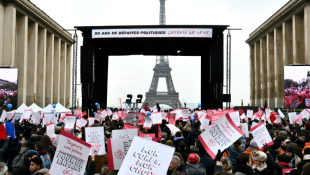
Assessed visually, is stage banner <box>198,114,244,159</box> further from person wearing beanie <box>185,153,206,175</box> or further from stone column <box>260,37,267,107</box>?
stone column <box>260,37,267,107</box>

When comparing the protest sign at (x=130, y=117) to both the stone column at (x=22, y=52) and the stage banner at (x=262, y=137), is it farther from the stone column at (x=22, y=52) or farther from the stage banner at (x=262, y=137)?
the stone column at (x=22, y=52)

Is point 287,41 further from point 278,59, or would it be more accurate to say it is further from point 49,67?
point 49,67

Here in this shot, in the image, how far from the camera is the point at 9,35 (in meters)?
38.2

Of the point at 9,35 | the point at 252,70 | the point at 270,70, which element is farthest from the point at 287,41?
the point at 9,35

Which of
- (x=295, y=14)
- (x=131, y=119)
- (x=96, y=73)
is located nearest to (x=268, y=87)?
(x=295, y=14)

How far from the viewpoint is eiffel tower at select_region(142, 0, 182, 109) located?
261 feet

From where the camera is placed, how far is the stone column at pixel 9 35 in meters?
38.0

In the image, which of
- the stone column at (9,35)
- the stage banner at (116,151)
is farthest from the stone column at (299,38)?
the stage banner at (116,151)

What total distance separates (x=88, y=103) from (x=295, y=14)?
84.7 ft

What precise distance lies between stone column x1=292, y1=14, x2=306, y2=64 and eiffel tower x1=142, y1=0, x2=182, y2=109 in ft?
119

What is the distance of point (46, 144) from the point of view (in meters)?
8.25

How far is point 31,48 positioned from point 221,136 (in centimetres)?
4110

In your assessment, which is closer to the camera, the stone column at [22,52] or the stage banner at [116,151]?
the stage banner at [116,151]

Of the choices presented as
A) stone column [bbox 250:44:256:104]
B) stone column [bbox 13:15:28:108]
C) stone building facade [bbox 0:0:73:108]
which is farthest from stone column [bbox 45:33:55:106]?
stone column [bbox 250:44:256:104]
